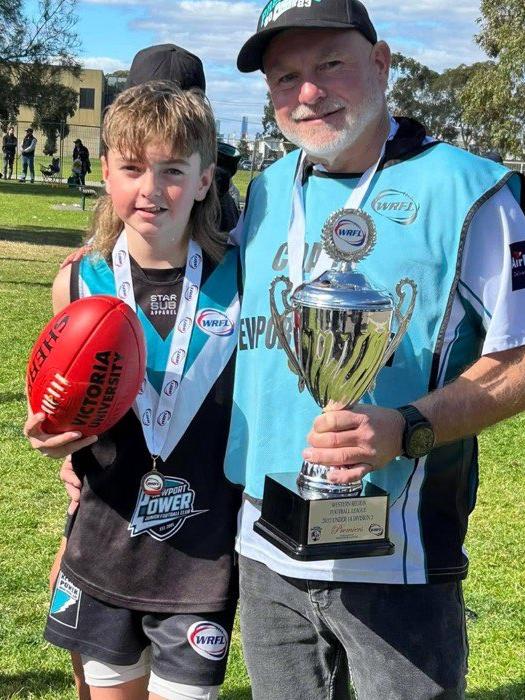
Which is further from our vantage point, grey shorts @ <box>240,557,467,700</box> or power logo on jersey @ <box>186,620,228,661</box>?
power logo on jersey @ <box>186,620,228,661</box>

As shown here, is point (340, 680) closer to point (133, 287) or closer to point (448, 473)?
point (448, 473)

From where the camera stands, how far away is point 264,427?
231 cm

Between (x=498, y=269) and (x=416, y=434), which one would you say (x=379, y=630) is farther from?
(x=498, y=269)

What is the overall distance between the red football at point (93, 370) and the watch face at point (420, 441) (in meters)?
0.81

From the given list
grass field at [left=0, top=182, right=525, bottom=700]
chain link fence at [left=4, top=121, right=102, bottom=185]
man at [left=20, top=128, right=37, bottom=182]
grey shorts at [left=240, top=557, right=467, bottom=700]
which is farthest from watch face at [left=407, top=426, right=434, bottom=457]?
chain link fence at [left=4, top=121, right=102, bottom=185]

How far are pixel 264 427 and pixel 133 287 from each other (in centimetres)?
62

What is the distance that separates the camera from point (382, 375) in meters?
2.20

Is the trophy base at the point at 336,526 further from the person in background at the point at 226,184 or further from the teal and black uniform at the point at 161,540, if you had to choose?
the person in background at the point at 226,184

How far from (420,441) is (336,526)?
27cm

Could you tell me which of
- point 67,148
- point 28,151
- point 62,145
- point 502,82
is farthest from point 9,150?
point 502,82

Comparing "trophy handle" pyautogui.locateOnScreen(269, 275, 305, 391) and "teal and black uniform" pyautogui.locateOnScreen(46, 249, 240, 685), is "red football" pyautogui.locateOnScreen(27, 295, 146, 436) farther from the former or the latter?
"trophy handle" pyautogui.locateOnScreen(269, 275, 305, 391)

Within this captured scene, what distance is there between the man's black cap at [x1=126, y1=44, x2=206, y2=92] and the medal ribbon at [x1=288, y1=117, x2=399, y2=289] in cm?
101

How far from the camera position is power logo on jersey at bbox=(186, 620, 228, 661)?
2.57 m

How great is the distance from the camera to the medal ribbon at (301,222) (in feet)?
7.30
